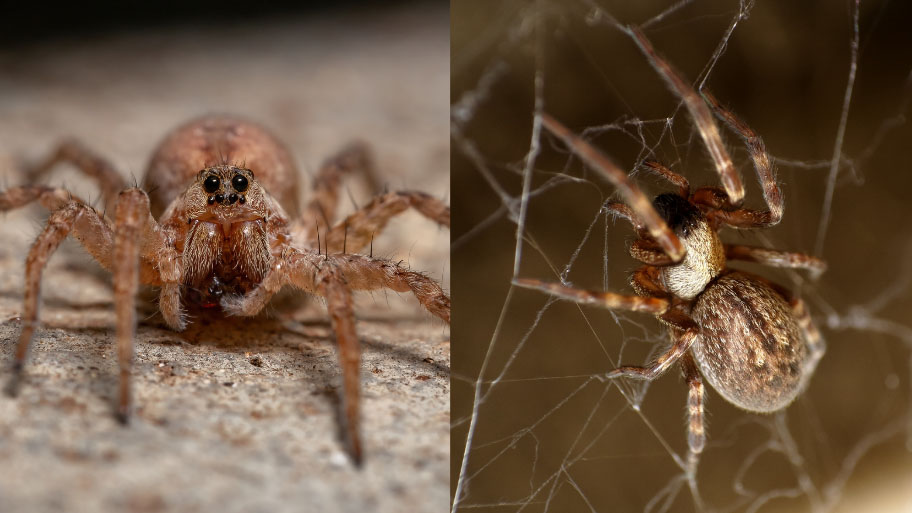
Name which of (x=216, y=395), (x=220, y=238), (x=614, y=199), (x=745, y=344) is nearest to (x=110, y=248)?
→ (x=220, y=238)

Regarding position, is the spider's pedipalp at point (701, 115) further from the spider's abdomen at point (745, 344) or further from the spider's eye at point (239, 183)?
the spider's eye at point (239, 183)

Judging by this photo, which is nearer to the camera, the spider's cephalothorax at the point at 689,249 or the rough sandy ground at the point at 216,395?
the rough sandy ground at the point at 216,395

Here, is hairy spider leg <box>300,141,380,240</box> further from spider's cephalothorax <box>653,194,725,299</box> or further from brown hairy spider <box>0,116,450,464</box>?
spider's cephalothorax <box>653,194,725,299</box>

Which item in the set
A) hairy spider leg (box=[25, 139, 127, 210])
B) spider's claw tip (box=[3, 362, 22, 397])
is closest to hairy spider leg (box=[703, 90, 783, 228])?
spider's claw tip (box=[3, 362, 22, 397])

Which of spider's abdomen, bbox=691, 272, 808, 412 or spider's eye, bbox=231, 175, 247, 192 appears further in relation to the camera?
spider's eye, bbox=231, 175, 247, 192

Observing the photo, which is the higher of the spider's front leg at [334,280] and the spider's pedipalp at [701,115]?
the spider's pedipalp at [701,115]

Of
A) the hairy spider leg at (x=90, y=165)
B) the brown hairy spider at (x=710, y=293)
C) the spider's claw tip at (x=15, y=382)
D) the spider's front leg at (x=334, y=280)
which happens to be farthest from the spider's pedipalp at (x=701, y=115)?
the hairy spider leg at (x=90, y=165)

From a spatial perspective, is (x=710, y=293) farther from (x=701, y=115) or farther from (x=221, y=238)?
(x=221, y=238)
